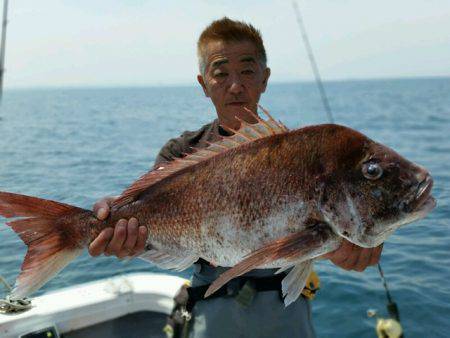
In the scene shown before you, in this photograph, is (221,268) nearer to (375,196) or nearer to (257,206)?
(257,206)

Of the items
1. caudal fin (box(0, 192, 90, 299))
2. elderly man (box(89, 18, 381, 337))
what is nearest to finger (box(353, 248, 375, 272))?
elderly man (box(89, 18, 381, 337))

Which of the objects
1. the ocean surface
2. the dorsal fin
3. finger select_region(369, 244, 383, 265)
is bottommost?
the ocean surface

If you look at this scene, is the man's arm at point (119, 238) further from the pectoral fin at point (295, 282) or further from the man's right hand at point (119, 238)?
the pectoral fin at point (295, 282)

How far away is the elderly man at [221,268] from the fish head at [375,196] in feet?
0.85

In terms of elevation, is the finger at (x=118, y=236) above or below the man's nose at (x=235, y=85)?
below

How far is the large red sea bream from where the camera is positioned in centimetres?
216

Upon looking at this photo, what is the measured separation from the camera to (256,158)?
2.40 m

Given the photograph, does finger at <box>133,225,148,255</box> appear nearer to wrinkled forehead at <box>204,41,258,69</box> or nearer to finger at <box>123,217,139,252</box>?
finger at <box>123,217,139,252</box>

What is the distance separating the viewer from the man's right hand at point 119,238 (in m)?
2.52

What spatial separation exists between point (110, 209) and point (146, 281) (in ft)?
10.2

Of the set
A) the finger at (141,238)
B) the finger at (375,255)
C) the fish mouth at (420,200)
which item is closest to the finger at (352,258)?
the finger at (375,255)

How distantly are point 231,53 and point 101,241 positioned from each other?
1.69 metres

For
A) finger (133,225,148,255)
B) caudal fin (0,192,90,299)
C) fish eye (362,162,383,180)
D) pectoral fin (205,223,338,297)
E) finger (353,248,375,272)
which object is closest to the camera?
pectoral fin (205,223,338,297)

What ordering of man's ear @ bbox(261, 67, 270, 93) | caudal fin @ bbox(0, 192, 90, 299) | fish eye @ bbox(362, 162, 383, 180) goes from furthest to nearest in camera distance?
man's ear @ bbox(261, 67, 270, 93) → caudal fin @ bbox(0, 192, 90, 299) → fish eye @ bbox(362, 162, 383, 180)
